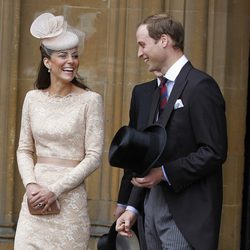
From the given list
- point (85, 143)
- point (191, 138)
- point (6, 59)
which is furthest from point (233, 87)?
point (191, 138)

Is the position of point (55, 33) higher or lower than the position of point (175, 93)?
higher

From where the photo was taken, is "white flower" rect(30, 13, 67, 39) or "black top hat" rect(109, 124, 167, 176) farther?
"white flower" rect(30, 13, 67, 39)

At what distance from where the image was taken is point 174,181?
4.87m

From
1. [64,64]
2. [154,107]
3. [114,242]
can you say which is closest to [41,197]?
[114,242]

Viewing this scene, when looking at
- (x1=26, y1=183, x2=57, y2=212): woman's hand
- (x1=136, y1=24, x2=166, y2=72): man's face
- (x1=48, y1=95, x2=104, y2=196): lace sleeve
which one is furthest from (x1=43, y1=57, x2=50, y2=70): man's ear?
(x1=136, y1=24, x2=166, y2=72): man's face

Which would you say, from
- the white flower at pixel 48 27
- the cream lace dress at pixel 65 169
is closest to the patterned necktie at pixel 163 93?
the cream lace dress at pixel 65 169

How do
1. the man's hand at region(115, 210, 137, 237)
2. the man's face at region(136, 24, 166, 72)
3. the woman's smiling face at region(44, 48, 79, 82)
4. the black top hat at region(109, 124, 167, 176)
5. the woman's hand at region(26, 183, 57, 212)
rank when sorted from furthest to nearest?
the woman's smiling face at region(44, 48, 79, 82), the woman's hand at region(26, 183, 57, 212), the man's hand at region(115, 210, 137, 237), the man's face at region(136, 24, 166, 72), the black top hat at region(109, 124, 167, 176)

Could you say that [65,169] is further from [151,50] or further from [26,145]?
[151,50]

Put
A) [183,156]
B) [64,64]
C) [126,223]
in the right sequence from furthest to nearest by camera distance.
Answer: [64,64]
[126,223]
[183,156]

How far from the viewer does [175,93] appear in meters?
4.99

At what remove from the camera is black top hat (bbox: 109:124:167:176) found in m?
4.85

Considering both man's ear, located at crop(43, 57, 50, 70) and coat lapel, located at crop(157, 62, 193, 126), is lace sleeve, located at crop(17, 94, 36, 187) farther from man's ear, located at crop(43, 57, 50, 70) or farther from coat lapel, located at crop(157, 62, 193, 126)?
coat lapel, located at crop(157, 62, 193, 126)

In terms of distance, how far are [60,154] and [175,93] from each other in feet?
3.13

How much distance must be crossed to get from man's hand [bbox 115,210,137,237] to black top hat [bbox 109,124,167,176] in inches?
13.9
